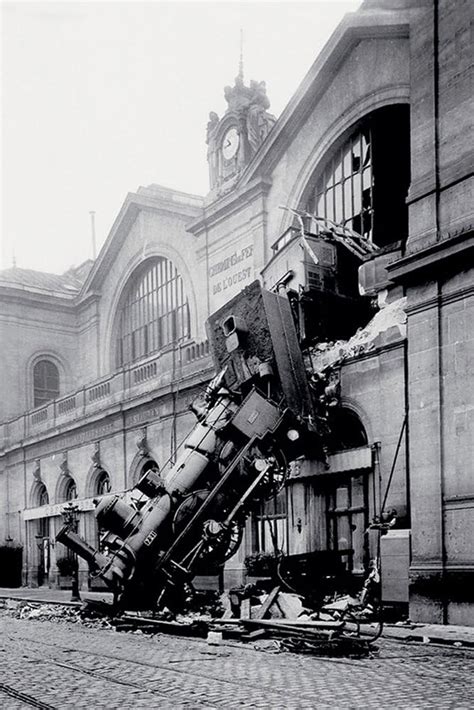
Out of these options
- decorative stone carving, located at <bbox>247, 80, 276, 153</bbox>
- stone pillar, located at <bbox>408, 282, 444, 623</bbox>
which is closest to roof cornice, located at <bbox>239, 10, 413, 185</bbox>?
decorative stone carving, located at <bbox>247, 80, 276, 153</bbox>

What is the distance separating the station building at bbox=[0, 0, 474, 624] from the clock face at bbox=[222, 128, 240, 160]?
4.8 inches

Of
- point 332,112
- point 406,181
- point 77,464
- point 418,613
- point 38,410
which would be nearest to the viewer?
point 418,613

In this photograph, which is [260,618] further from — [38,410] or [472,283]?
[38,410]

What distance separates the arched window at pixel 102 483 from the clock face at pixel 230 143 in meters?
12.4

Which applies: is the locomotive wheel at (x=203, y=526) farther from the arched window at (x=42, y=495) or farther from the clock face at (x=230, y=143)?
the arched window at (x=42, y=495)

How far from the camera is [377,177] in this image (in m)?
22.5

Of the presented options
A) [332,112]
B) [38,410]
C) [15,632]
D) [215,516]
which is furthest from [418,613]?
[38,410]

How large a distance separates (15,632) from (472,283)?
35.4 feet

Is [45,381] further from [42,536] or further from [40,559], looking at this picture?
[40,559]

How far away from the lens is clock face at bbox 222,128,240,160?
1293 inches

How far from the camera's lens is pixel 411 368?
55.6 feet

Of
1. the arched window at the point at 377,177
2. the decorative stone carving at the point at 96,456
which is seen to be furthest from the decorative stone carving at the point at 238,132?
the decorative stone carving at the point at 96,456

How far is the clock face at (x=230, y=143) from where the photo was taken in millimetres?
32844

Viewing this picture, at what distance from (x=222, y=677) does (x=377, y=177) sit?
15.2 meters
